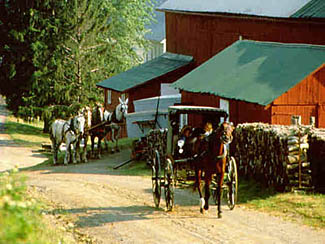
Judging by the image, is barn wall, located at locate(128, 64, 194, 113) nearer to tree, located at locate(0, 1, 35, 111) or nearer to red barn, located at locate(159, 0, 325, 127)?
red barn, located at locate(159, 0, 325, 127)

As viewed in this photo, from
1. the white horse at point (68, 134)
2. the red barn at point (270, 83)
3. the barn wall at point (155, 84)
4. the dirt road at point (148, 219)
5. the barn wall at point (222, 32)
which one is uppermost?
the barn wall at point (222, 32)

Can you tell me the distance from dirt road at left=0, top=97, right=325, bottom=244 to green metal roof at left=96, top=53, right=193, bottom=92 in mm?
20380

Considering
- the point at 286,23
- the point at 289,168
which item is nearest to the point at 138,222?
the point at 289,168

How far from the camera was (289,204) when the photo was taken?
15172 millimetres

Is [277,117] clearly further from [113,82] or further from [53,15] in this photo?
[53,15]

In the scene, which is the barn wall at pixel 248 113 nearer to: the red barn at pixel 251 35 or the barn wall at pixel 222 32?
the red barn at pixel 251 35

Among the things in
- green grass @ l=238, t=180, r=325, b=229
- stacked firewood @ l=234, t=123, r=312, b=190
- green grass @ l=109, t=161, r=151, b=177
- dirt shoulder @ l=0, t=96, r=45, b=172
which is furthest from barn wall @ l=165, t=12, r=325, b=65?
green grass @ l=238, t=180, r=325, b=229

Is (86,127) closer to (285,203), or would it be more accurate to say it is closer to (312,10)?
(312,10)

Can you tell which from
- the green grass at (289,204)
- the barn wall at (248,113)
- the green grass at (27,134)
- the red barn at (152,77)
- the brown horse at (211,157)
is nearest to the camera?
the brown horse at (211,157)

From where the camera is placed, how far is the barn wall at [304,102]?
73.3ft

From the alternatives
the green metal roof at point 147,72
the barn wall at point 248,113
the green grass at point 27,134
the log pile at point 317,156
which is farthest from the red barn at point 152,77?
the log pile at point 317,156

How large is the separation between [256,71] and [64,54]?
25794mm

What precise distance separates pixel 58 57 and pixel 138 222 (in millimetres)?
35605

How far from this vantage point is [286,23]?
30.1 m
